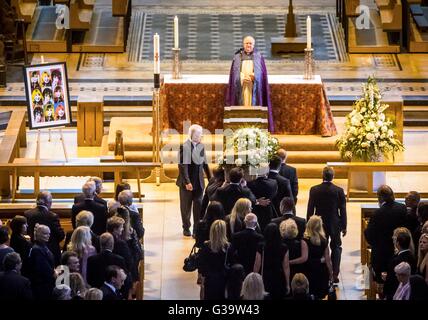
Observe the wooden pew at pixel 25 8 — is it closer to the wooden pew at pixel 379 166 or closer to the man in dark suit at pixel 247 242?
the wooden pew at pixel 379 166

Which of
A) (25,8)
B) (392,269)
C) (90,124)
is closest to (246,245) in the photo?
(392,269)

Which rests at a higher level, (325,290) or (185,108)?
(185,108)

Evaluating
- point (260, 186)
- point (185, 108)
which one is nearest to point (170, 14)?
Answer: point (185, 108)

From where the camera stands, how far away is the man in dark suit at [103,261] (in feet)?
38.8

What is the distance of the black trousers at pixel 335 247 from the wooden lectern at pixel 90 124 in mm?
6160

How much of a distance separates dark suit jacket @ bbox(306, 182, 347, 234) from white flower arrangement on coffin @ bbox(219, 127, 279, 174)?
5.27 feet

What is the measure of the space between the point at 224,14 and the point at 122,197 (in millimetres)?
13282

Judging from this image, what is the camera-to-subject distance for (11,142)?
17812 millimetres

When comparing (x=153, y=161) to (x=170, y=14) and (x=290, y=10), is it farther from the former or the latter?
(x=170, y=14)

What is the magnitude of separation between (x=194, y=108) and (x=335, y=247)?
5.04 m

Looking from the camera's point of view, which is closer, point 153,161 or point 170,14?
point 153,161

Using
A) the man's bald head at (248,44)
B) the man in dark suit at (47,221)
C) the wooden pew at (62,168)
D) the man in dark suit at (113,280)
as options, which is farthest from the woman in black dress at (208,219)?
the man's bald head at (248,44)

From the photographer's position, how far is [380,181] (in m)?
17.1

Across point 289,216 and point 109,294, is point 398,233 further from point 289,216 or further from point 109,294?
point 109,294
